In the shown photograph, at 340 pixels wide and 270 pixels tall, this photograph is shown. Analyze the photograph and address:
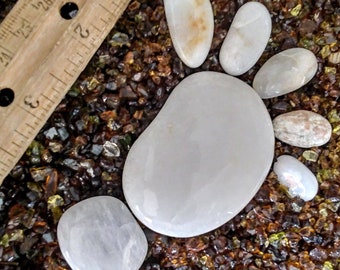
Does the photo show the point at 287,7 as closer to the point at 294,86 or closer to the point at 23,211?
the point at 294,86

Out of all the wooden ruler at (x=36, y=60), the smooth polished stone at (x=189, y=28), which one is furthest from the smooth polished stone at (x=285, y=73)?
the wooden ruler at (x=36, y=60)

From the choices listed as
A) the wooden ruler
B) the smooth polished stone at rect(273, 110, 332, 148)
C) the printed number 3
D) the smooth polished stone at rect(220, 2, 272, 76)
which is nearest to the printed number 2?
the wooden ruler

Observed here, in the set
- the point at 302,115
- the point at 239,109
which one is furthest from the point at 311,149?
the point at 239,109

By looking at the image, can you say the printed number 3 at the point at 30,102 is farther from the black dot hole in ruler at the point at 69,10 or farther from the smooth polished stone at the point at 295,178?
the smooth polished stone at the point at 295,178

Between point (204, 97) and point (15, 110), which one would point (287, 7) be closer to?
point (204, 97)

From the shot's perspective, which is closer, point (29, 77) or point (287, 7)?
point (29, 77)

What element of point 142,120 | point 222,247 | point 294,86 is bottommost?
point 222,247

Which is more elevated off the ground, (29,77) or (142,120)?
(29,77)

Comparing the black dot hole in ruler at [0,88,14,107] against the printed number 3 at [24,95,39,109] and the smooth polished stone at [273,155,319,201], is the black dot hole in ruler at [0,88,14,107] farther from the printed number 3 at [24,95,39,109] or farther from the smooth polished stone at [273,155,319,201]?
the smooth polished stone at [273,155,319,201]
